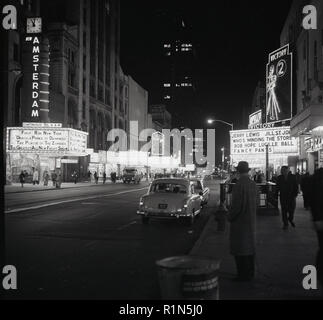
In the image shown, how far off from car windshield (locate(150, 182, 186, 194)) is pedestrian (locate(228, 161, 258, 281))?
9300 mm

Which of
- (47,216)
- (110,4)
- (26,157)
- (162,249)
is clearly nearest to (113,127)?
(110,4)

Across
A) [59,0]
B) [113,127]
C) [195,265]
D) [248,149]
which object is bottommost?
[195,265]

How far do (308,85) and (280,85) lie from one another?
428 inches

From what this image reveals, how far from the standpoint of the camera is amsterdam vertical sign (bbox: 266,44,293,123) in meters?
43.5

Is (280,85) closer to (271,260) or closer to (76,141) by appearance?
(76,141)

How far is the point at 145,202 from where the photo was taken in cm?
1627

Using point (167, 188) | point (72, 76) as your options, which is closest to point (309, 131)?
point (167, 188)

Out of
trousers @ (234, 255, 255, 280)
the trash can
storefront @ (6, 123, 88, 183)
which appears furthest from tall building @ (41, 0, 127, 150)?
the trash can

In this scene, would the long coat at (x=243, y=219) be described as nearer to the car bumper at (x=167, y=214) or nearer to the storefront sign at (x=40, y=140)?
the car bumper at (x=167, y=214)

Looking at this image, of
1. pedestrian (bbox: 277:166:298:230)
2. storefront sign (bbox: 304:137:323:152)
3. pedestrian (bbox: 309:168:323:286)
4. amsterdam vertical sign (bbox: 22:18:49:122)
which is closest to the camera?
pedestrian (bbox: 309:168:323:286)

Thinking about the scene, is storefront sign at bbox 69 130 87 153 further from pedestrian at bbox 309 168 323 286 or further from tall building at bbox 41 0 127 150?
pedestrian at bbox 309 168 323 286

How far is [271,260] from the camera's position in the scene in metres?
9.32
